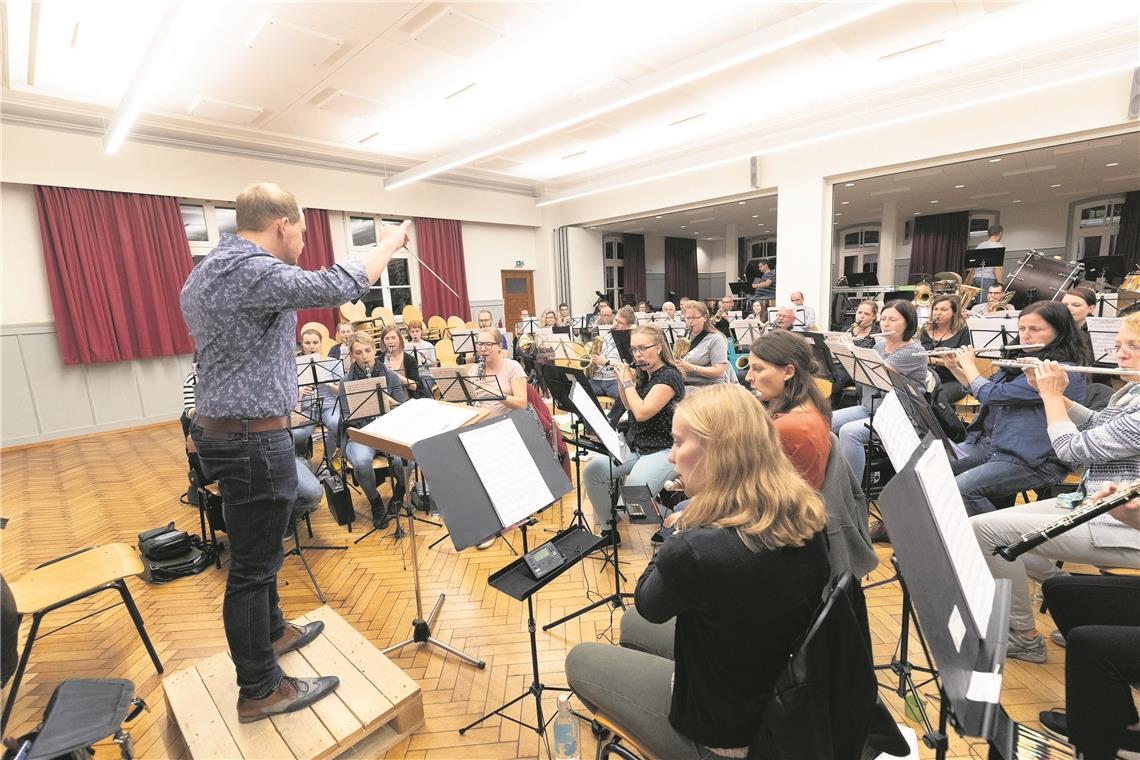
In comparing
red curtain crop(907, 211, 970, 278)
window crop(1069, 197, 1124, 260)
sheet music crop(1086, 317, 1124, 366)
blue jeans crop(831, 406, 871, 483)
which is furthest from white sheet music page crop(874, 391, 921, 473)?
window crop(1069, 197, 1124, 260)

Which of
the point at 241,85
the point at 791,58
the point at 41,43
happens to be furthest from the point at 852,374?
the point at 41,43

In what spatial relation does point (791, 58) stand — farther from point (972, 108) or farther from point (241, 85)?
point (241, 85)

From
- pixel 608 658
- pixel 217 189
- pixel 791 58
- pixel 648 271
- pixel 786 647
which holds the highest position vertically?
pixel 791 58

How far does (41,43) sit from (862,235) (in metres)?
20.0

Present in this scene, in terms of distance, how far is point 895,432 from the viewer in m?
1.71

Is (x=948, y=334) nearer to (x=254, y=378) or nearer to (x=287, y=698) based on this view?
(x=254, y=378)

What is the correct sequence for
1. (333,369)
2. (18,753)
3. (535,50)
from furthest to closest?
Result: (535,50) < (333,369) < (18,753)

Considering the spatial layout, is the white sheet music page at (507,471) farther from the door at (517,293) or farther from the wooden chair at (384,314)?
the door at (517,293)

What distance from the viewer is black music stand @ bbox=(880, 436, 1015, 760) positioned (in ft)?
3.20

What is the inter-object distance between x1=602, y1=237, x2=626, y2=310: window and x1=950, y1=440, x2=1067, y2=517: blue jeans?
1288cm

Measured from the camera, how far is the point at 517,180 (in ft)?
36.9

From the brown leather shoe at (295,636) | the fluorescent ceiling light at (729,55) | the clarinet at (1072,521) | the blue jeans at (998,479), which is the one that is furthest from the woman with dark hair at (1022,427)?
the brown leather shoe at (295,636)

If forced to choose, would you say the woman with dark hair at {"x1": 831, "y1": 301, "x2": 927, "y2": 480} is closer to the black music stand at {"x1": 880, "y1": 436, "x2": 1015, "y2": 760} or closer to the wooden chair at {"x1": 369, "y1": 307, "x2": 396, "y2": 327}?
the black music stand at {"x1": 880, "y1": 436, "x2": 1015, "y2": 760}

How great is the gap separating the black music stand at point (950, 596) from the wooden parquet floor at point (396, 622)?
1087mm
